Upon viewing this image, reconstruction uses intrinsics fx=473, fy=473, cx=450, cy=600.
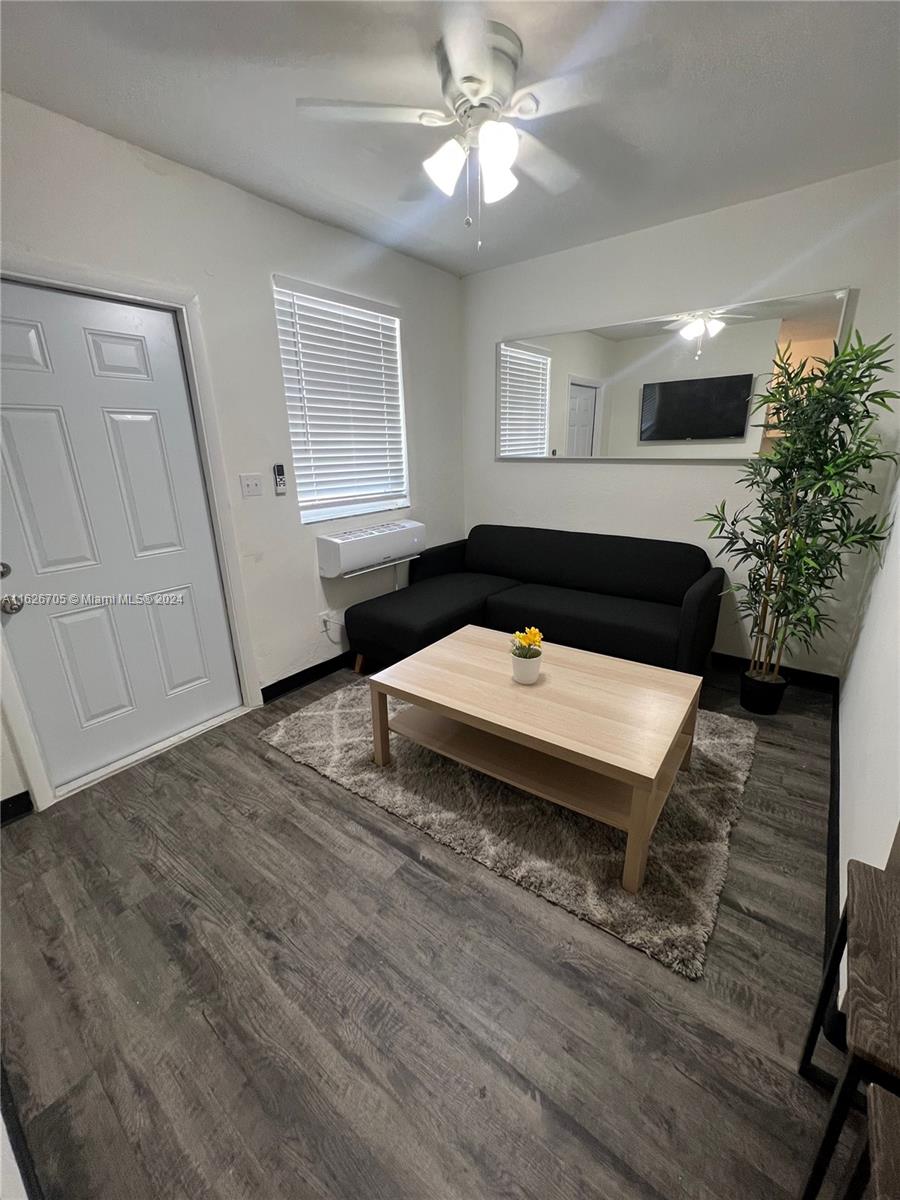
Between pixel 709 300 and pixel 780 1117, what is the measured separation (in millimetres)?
3323

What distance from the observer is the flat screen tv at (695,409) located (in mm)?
2666

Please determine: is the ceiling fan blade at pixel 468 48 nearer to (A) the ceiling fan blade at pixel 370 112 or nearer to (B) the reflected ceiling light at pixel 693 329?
(A) the ceiling fan blade at pixel 370 112

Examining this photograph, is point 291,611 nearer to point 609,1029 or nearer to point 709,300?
point 609,1029

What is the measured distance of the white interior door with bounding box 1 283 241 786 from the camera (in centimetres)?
180

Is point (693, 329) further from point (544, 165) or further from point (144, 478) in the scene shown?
point (144, 478)

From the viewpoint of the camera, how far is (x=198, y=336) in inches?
85.5

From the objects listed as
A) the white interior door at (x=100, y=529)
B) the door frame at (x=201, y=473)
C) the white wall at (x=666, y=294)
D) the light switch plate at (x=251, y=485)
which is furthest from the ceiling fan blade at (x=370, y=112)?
the white wall at (x=666, y=294)

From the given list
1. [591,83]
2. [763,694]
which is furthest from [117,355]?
[763,694]

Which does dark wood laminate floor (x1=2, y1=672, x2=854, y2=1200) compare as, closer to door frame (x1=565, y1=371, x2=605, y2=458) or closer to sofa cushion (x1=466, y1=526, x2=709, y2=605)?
sofa cushion (x1=466, y1=526, x2=709, y2=605)

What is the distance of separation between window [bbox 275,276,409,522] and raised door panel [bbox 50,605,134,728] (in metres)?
1.17

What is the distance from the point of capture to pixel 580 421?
3225 millimetres

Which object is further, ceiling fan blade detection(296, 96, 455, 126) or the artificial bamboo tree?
the artificial bamboo tree

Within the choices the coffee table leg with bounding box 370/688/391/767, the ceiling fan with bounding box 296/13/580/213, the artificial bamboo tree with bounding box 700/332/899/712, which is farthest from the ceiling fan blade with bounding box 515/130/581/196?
the coffee table leg with bounding box 370/688/391/767

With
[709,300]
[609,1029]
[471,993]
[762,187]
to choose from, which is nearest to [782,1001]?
[609,1029]
